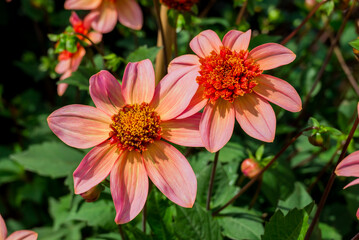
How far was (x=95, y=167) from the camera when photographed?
0.94m

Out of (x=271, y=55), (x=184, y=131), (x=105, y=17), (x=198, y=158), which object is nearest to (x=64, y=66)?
(x=105, y=17)

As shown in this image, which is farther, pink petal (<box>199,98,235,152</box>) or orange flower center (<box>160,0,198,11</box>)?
orange flower center (<box>160,0,198,11</box>)

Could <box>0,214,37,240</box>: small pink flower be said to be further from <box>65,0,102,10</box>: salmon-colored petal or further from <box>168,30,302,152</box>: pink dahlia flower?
<box>65,0,102,10</box>: salmon-colored petal

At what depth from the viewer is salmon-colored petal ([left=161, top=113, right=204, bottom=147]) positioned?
955 millimetres

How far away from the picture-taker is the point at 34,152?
1752 mm

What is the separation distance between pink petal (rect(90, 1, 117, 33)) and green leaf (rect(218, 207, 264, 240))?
0.91 meters

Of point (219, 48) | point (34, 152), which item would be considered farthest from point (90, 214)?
point (219, 48)

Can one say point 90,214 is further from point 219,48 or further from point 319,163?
point 319,163

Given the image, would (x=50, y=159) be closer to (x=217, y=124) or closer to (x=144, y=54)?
(x=144, y=54)

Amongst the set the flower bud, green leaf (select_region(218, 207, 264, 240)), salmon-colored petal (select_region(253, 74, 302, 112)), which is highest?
salmon-colored petal (select_region(253, 74, 302, 112))

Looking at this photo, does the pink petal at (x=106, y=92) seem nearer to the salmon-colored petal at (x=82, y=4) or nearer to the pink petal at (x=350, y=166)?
the pink petal at (x=350, y=166)

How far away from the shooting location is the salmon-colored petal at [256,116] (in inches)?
36.8

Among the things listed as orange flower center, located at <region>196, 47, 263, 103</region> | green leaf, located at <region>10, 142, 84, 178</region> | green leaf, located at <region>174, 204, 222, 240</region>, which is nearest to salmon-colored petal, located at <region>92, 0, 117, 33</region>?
green leaf, located at <region>10, 142, 84, 178</region>

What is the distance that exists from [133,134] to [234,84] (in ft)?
0.98
